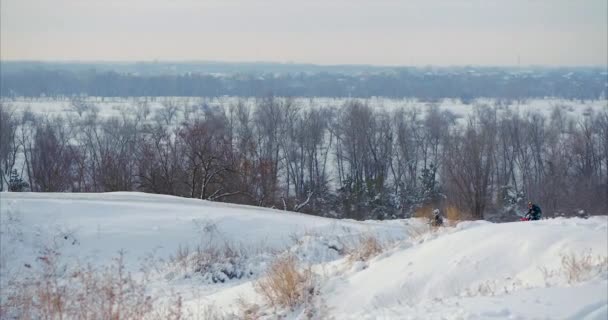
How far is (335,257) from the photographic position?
37.4ft

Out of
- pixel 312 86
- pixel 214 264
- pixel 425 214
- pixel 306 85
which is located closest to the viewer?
pixel 214 264

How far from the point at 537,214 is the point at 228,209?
25.8ft

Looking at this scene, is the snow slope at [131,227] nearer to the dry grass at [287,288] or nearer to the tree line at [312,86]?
the dry grass at [287,288]

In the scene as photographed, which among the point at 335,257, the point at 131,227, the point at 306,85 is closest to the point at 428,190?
the point at 131,227

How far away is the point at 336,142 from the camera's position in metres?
59.6

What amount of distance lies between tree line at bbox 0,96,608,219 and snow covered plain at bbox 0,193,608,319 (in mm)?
12153

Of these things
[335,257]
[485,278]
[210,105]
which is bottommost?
[335,257]

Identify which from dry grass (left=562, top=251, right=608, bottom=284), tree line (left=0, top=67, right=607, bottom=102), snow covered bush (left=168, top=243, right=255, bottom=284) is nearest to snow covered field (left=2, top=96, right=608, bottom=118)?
tree line (left=0, top=67, right=607, bottom=102)

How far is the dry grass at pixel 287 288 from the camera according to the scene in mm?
6974

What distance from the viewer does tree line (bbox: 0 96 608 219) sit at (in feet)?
112

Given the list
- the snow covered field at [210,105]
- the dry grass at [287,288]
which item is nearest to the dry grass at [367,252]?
the dry grass at [287,288]

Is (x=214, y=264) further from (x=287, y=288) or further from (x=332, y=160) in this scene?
(x=332, y=160)

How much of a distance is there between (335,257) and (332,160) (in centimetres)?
4711

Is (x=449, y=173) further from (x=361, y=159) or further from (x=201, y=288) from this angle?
(x=201, y=288)
